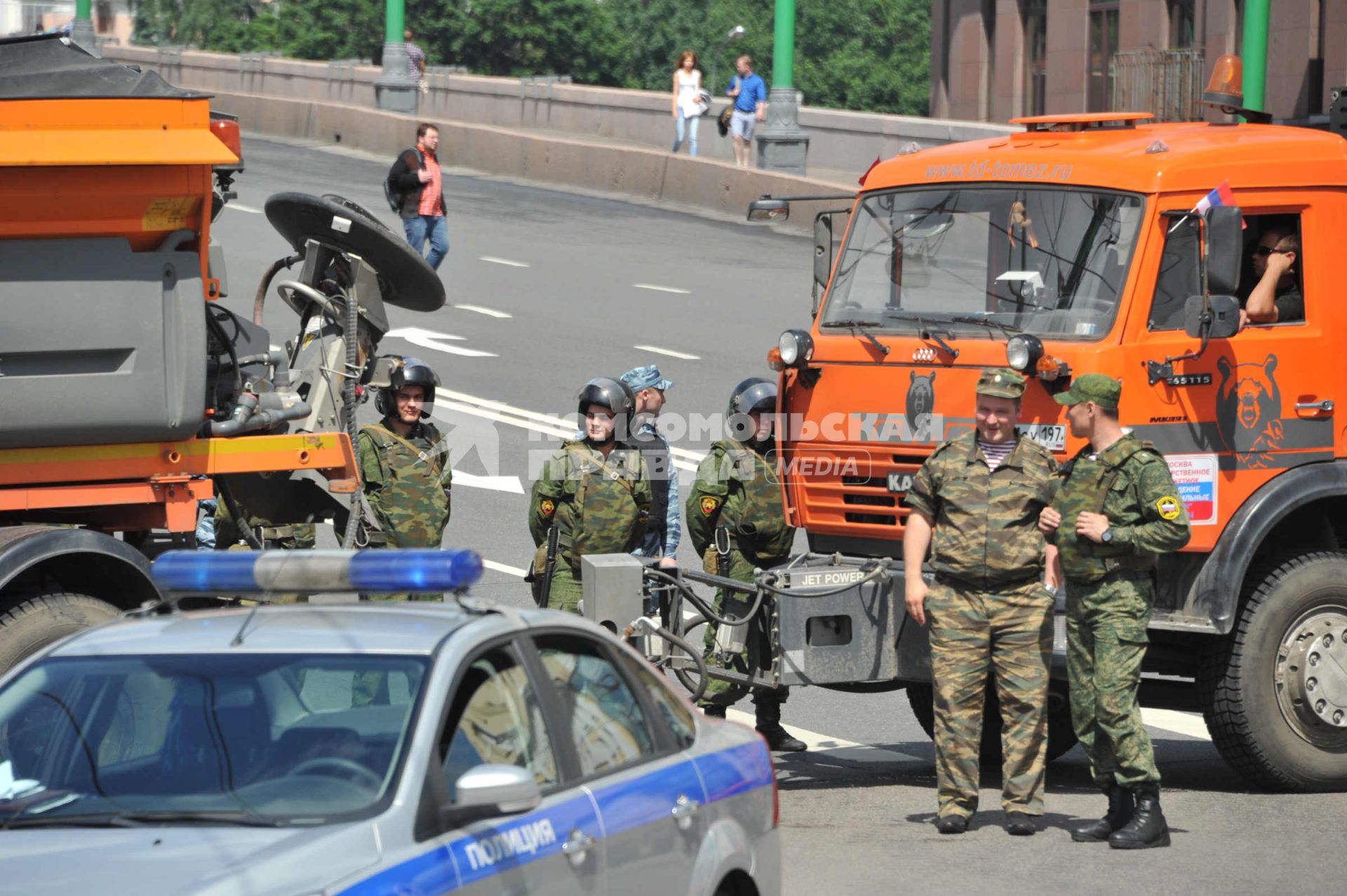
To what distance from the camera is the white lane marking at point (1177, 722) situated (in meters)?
11.2

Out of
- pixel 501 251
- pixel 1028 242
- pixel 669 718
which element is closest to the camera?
pixel 669 718

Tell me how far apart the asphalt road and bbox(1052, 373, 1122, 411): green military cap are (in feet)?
6.28

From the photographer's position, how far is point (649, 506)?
10.3 metres

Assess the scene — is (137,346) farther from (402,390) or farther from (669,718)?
(669,718)

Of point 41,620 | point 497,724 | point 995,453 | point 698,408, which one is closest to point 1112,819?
point 995,453

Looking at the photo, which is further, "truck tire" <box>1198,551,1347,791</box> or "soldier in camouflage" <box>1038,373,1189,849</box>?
"truck tire" <box>1198,551,1347,791</box>

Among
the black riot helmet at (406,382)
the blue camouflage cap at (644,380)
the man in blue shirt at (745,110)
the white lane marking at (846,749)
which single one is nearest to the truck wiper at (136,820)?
the black riot helmet at (406,382)

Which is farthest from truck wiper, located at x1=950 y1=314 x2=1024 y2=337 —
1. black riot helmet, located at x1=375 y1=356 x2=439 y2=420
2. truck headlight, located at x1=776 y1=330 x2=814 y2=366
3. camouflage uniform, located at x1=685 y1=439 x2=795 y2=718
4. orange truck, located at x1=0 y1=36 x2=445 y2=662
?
orange truck, located at x1=0 y1=36 x2=445 y2=662

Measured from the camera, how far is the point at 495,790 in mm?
4770

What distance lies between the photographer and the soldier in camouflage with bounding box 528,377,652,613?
395 inches

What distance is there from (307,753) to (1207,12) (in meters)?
34.0

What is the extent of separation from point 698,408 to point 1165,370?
31.5ft

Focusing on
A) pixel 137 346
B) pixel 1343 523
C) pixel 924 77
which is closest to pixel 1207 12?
pixel 1343 523

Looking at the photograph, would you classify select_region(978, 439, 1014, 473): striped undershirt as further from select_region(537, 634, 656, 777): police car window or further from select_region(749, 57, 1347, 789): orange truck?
select_region(537, 634, 656, 777): police car window
